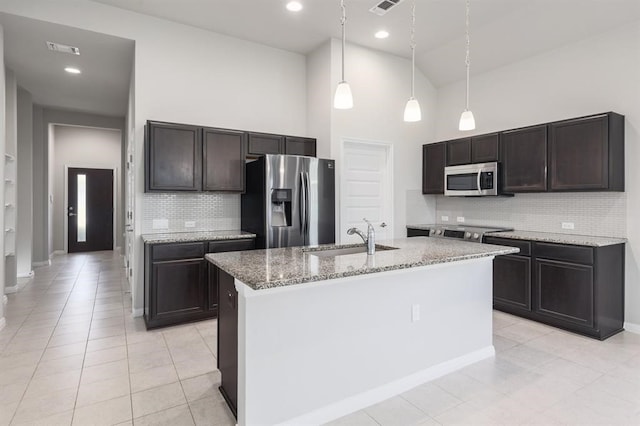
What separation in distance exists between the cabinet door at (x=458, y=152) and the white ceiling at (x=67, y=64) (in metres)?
4.25

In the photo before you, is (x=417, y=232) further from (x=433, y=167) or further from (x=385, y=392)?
(x=385, y=392)

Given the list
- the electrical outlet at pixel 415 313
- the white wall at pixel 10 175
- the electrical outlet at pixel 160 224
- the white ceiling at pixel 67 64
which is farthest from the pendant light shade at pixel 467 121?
the white wall at pixel 10 175

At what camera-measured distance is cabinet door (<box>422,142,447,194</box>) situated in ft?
17.2

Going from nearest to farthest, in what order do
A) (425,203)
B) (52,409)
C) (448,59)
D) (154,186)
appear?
1. (52,409)
2. (154,186)
3. (448,59)
4. (425,203)

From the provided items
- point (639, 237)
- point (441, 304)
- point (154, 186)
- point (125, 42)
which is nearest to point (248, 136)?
point (154, 186)

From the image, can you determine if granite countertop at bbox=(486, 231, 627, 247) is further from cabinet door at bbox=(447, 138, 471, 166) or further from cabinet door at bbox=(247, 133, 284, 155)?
cabinet door at bbox=(247, 133, 284, 155)

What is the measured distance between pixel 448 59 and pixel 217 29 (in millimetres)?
3158

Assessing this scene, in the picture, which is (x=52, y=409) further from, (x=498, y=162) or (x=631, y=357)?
(x=498, y=162)

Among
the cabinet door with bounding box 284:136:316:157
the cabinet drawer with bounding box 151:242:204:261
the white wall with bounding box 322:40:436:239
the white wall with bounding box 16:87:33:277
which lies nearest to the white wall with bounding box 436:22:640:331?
the white wall with bounding box 322:40:436:239

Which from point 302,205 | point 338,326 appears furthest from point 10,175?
point 338,326

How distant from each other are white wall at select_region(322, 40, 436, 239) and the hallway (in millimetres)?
2704

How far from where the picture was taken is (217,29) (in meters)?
4.39

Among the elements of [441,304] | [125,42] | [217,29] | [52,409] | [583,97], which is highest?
[217,29]

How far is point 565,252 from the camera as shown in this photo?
3.55m
